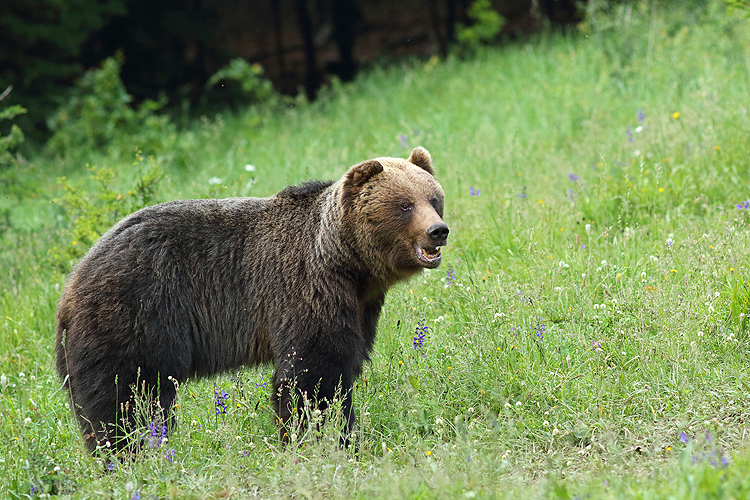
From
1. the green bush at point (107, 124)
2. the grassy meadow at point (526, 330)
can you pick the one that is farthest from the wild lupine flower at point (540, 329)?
the green bush at point (107, 124)

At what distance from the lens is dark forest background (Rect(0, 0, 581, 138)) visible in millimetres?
13422

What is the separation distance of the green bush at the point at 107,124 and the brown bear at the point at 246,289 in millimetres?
7427

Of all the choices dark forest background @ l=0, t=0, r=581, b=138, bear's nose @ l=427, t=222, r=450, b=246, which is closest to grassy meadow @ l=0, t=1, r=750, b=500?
bear's nose @ l=427, t=222, r=450, b=246

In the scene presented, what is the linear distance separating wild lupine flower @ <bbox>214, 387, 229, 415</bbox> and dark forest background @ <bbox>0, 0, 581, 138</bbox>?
9.68 metres

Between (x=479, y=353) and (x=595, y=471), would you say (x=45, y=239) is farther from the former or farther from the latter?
(x=595, y=471)

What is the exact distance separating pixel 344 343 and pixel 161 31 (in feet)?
42.2

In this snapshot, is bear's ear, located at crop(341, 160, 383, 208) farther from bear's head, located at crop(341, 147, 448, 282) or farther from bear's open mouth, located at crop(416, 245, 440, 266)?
bear's open mouth, located at crop(416, 245, 440, 266)

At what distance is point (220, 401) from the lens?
15.8 feet

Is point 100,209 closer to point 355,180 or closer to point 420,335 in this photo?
point 355,180

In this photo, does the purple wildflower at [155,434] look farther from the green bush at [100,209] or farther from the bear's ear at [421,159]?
the green bush at [100,209]

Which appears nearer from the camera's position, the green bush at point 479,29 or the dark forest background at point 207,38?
the dark forest background at point 207,38

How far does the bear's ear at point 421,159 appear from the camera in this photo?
5121 mm

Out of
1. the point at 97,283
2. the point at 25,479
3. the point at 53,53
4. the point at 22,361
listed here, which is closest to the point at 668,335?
the point at 97,283

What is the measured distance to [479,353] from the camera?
16.4 ft
